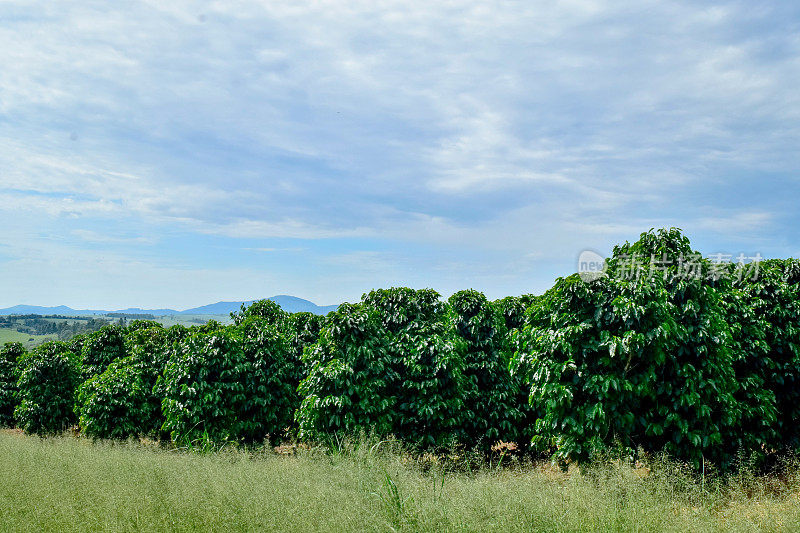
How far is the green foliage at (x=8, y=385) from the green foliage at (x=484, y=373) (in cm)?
2103

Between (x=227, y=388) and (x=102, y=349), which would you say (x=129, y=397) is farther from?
(x=102, y=349)

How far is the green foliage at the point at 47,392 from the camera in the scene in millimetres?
19703

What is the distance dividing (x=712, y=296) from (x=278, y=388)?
10.7 metres

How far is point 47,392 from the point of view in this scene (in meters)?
19.9

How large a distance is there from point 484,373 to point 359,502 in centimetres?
689

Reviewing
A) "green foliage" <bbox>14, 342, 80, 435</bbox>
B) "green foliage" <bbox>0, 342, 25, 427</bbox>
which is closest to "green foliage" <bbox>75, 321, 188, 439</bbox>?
"green foliage" <bbox>14, 342, 80, 435</bbox>

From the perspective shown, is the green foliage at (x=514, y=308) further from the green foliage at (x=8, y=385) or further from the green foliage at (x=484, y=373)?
the green foliage at (x=8, y=385)

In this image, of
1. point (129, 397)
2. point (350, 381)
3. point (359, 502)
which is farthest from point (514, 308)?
point (129, 397)

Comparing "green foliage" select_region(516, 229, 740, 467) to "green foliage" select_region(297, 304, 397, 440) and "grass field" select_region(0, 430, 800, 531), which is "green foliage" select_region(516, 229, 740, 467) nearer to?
"grass field" select_region(0, 430, 800, 531)

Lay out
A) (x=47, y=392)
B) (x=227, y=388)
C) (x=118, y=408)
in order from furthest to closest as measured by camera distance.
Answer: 1. (x=47, y=392)
2. (x=118, y=408)
3. (x=227, y=388)

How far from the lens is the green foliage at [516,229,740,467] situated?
8.34 metres

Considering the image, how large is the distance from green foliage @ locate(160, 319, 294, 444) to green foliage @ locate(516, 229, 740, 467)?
7681mm

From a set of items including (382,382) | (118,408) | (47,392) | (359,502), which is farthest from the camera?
(47,392)

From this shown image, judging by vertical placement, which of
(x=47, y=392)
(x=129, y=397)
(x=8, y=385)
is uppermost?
(x=129, y=397)
